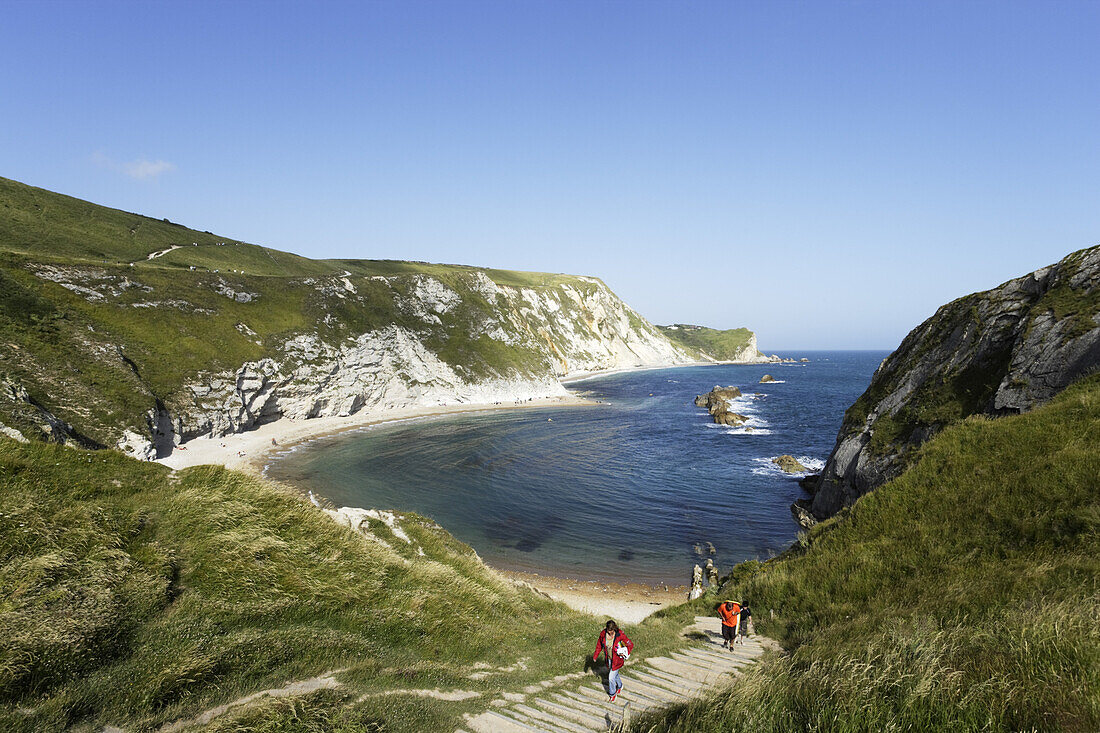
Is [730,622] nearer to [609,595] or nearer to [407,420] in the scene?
[609,595]

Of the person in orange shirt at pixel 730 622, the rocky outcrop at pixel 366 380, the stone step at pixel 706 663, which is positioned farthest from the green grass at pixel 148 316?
the person in orange shirt at pixel 730 622

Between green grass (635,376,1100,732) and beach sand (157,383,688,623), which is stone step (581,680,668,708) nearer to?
green grass (635,376,1100,732)

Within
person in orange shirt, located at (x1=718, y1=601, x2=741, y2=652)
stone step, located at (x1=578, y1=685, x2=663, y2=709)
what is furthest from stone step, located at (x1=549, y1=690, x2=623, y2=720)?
person in orange shirt, located at (x1=718, y1=601, x2=741, y2=652)

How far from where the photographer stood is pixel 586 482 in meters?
47.5

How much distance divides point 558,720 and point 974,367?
96.0ft

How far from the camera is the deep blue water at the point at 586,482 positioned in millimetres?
33000

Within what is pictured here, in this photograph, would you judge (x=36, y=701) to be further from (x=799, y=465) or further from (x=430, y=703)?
(x=799, y=465)

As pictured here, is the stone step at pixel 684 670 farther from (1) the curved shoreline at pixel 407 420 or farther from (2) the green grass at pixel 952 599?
(1) the curved shoreline at pixel 407 420

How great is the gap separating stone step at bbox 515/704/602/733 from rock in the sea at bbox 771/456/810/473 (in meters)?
47.2

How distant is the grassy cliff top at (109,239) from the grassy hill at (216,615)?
72.2 metres

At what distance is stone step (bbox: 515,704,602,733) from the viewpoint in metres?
7.88

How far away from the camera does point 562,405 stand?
3991 inches

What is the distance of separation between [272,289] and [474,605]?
86194mm

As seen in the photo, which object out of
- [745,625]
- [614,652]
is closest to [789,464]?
[745,625]
